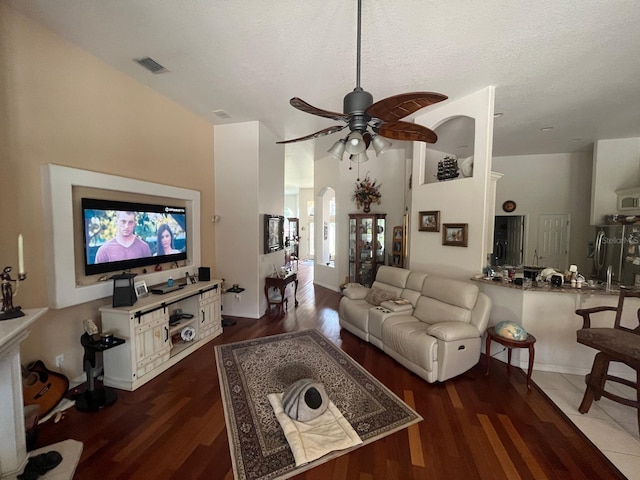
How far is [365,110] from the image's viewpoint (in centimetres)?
187

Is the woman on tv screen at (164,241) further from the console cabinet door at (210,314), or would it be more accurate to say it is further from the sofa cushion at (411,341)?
the sofa cushion at (411,341)

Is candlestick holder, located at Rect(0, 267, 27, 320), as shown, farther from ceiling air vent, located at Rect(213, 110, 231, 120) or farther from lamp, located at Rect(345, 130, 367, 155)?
ceiling air vent, located at Rect(213, 110, 231, 120)

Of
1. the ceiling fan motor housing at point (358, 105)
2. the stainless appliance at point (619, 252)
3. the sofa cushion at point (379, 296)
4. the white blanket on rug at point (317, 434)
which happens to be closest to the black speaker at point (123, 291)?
the white blanket on rug at point (317, 434)

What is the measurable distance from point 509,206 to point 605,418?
195 inches

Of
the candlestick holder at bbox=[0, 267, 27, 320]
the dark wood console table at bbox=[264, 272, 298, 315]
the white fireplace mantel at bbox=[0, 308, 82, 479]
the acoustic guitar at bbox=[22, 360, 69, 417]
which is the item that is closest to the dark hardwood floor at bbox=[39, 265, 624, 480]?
the acoustic guitar at bbox=[22, 360, 69, 417]

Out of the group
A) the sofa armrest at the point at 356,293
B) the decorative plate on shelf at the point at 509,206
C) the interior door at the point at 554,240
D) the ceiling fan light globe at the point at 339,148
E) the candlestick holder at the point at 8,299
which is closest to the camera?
the candlestick holder at the point at 8,299

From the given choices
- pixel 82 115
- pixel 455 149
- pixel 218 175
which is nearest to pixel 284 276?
pixel 218 175

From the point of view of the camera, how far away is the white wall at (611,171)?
4.82 metres

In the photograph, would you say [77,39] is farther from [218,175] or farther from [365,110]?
[365,110]

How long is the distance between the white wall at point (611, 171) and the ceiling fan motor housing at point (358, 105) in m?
5.77

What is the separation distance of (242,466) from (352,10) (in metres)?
3.30

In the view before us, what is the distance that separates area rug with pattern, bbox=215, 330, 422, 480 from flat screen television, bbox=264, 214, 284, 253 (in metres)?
1.67

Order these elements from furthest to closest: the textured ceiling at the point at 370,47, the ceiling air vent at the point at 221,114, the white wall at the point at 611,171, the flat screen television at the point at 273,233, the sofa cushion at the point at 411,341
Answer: the white wall at the point at 611,171 < the flat screen television at the point at 273,233 < the ceiling air vent at the point at 221,114 < the sofa cushion at the point at 411,341 < the textured ceiling at the point at 370,47

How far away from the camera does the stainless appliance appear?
14.1ft
